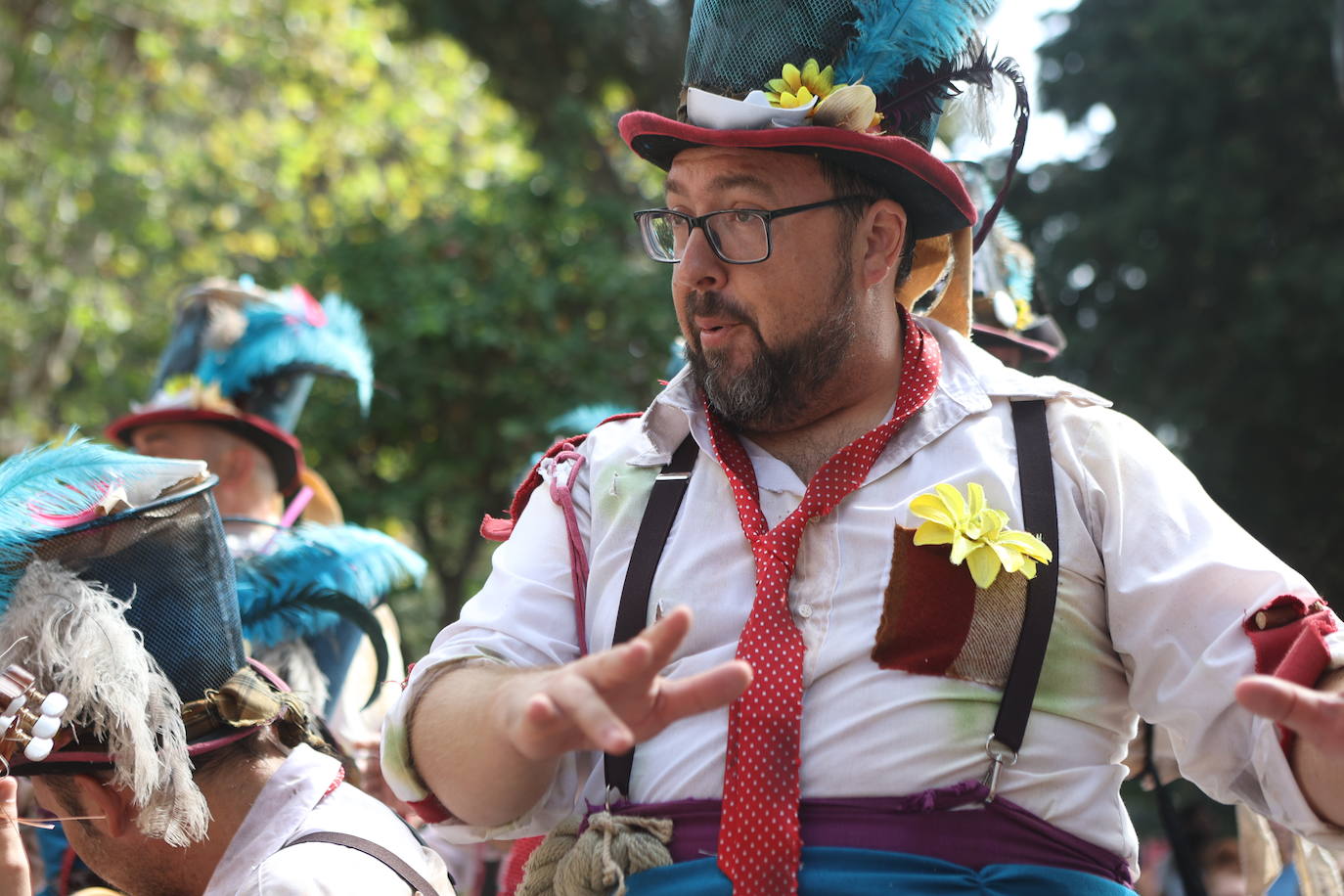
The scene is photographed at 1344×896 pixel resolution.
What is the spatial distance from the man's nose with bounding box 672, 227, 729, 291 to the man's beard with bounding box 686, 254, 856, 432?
0.02m

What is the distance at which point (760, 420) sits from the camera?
2260 millimetres

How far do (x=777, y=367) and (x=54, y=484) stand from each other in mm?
1305

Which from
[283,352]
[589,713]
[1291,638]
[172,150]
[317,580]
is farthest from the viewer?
[172,150]

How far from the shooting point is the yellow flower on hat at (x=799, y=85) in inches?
87.5

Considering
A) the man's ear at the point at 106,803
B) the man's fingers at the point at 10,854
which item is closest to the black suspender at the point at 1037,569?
the man's ear at the point at 106,803

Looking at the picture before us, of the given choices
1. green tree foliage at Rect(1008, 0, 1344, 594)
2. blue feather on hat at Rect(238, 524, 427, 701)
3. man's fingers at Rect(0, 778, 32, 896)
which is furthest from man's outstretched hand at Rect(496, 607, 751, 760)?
green tree foliage at Rect(1008, 0, 1344, 594)

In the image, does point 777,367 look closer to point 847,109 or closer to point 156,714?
point 847,109

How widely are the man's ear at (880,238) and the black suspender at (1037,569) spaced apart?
1.03ft

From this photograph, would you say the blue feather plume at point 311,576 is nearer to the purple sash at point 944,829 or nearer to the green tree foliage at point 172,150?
the purple sash at point 944,829

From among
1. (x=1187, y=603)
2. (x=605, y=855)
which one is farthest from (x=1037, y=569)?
(x=605, y=855)

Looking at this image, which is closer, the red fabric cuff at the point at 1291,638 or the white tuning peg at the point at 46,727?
the red fabric cuff at the point at 1291,638

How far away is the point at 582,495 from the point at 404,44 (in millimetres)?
8783

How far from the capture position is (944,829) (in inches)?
75.9

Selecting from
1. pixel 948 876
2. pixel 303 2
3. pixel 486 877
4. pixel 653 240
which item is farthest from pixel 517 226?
pixel 303 2
